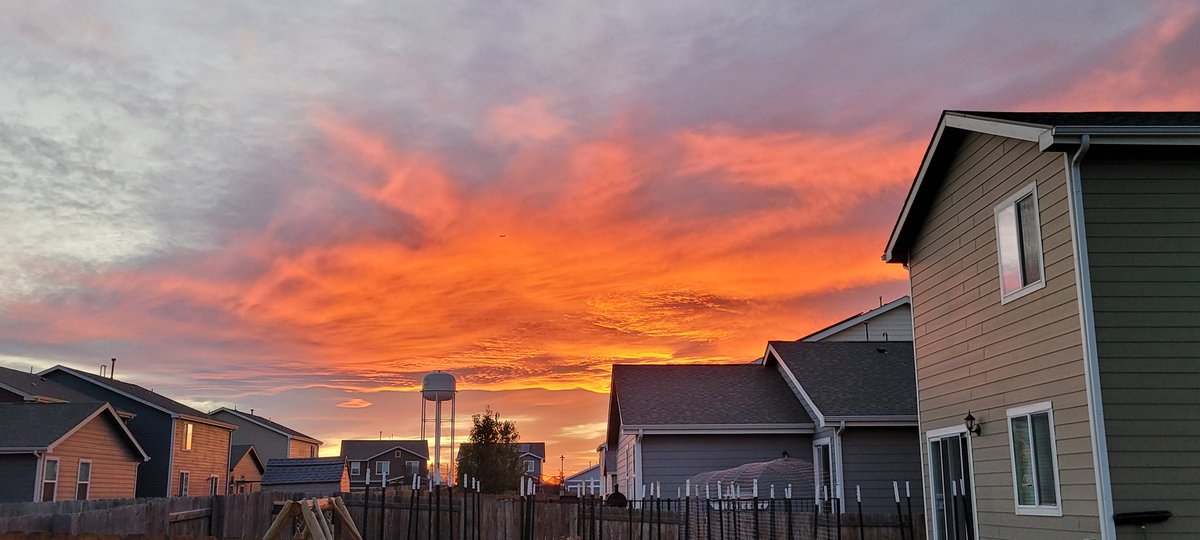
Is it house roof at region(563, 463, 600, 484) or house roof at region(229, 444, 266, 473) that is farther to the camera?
house roof at region(563, 463, 600, 484)

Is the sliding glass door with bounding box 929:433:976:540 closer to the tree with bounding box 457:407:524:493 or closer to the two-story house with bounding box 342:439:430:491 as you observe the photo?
the tree with bounding box 457:407:524:493

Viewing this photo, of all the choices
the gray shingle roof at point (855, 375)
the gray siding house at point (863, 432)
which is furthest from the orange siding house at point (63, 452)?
the gray siding house at point (863, 432)

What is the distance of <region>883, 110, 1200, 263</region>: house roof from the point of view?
10.3 m

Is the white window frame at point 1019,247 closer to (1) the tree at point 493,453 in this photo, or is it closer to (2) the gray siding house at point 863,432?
(2) the gray siding house at point 863,432

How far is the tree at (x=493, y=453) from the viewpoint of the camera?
5331 centimetres

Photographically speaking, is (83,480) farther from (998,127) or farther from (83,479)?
(998,127)

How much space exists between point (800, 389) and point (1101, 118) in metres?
12.2

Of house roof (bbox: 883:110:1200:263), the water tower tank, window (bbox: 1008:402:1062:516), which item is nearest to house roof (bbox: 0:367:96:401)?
the water tower tank

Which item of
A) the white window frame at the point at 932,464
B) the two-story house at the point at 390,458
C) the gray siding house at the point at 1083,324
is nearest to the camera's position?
the gray siding house at the point at 1083,324

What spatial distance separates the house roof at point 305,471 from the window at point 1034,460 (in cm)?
3882

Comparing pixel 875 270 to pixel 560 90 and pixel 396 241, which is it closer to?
pixel 560 90

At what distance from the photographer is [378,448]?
8912 cm

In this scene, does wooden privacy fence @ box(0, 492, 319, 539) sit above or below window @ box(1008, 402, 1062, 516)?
below

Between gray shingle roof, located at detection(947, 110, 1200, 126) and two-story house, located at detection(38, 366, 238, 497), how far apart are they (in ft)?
113
